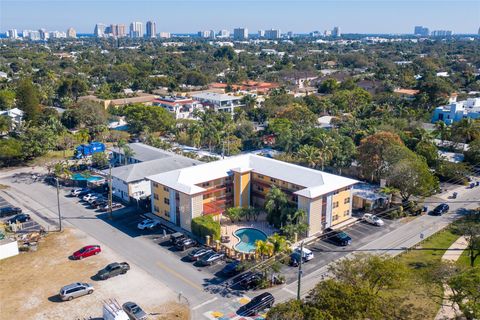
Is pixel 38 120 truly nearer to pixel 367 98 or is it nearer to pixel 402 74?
pixel 367 98

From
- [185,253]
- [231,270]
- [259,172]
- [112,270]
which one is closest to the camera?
[112,270]

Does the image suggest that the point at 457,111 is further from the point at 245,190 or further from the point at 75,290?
the point at 75,290

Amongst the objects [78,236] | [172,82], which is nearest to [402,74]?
[172,82]

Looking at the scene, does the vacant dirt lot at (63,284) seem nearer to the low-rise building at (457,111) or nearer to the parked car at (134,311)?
the parked car at (134,311)

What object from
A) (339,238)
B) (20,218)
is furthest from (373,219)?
(20,218)

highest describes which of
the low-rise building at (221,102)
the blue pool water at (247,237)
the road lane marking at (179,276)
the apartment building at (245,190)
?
the low-rise building at (221,102)

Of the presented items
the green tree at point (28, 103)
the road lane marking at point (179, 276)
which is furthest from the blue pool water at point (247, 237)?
the green tree at point (28, 103)
